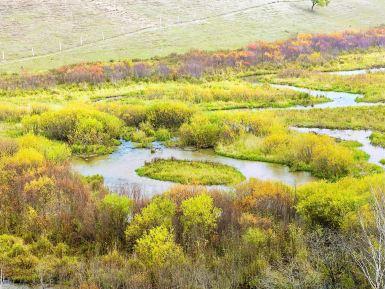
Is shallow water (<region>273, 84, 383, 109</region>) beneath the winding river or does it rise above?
beneath

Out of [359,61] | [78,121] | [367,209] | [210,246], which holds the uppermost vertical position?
[367,209]

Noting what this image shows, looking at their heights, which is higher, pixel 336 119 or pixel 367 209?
pixel 367 209

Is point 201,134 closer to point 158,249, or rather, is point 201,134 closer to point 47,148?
point 47,148

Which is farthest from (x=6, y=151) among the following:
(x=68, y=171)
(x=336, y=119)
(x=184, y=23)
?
(x=184, y=23)

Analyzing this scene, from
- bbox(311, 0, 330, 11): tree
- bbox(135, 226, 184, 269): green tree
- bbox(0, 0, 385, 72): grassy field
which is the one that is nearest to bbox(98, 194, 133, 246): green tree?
bbox(135, 226, 184, 269): green tree

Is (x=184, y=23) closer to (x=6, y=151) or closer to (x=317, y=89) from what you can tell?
(x=317, y=89)

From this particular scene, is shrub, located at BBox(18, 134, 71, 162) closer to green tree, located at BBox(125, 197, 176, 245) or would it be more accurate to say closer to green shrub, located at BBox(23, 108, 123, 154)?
green shrub, located at BBox(23, 108, 123, 154)

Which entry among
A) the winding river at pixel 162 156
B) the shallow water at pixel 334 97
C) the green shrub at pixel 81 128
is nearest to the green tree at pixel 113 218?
the winding river at pixel 162 156
